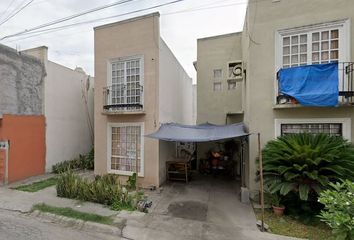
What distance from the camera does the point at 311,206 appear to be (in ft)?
23.3

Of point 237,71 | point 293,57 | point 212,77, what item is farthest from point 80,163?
point 293,57

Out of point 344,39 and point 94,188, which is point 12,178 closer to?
point 94,188

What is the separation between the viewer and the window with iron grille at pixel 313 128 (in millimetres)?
7808

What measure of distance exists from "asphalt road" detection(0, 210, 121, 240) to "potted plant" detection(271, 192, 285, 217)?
4810 millimetres

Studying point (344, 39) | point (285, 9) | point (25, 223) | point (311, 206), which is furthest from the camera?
point (285, 9)

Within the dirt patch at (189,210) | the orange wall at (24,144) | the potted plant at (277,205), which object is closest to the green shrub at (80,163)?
the orange wall at (24,144)

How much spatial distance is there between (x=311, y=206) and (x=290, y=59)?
4.98m

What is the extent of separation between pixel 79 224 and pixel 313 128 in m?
8.06

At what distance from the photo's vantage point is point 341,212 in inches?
169

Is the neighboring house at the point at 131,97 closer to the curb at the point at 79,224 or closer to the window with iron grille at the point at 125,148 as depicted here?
the window with iron grille at the point at 125,148

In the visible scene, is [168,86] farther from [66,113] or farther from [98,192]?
[66,113]

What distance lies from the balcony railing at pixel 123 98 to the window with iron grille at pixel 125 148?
2.85 ft

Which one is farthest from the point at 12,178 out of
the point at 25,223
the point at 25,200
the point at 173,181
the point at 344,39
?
the point at 344,39

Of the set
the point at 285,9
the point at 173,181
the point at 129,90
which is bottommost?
the point at 173,181
